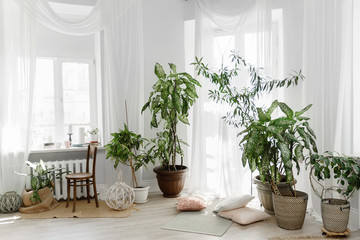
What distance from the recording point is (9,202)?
12.4ft

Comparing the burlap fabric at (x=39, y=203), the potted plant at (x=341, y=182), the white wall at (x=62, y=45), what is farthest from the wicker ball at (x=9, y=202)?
the potted plant at (x=341, y=182)

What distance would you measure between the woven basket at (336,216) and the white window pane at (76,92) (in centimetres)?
353

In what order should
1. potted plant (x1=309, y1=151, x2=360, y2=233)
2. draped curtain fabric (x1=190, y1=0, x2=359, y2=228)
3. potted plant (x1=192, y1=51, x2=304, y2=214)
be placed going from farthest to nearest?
1. potted plant (x1=192, y1=51, x2=304, y2=214)
2. draped curtain fabric (x1=190, y1=0, x2=359, y2=228)
3. potted plant (x1=309, y1=151, x2=360, y2=233)

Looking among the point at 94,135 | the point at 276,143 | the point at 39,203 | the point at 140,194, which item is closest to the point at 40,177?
the point at 39,203

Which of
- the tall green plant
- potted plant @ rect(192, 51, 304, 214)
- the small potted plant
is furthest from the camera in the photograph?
the small potted plant

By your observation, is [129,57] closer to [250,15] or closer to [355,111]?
[250,15]

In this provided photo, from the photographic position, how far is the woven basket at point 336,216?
2904mm

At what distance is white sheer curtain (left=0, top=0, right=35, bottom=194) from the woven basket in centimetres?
341

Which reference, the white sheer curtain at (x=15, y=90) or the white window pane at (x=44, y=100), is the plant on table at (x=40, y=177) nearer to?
the white sheer curtain at (x=15, y=90)

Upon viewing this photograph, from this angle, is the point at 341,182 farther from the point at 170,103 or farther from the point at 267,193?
the point at 170,103

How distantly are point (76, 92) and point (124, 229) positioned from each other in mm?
2432

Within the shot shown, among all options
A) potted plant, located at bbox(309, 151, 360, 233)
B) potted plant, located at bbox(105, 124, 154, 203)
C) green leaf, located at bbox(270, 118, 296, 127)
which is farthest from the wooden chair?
potted plant, located at bbox(309, 151, 360, 233)

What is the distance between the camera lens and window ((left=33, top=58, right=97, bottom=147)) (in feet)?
15.5

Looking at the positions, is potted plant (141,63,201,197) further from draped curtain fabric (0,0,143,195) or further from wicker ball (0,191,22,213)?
wicker ball (0,191,22,213)
